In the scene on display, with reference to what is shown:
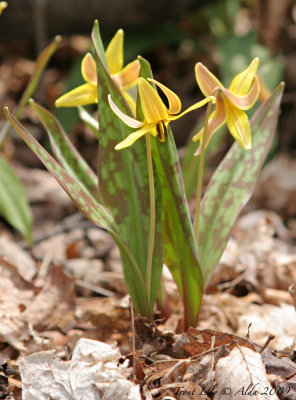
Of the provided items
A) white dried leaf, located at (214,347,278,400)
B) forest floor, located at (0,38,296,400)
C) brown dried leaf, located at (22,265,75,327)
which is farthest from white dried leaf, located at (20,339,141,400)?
brown dried leaf, located at (22,265,75,327)

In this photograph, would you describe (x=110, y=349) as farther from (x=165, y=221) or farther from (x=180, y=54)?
(x=180, y=54)

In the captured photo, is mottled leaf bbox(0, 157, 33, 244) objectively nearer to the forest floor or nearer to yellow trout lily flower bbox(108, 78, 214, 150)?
the forest floor

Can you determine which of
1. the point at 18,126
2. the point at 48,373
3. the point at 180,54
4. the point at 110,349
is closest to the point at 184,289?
the point at 110,349

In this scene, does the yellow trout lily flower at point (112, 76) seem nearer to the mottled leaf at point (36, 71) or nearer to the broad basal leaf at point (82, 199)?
the broad basal leaf at point (82, 199)

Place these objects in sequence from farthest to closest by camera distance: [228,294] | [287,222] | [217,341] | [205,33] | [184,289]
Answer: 1. [205,33]
2. [287,222]
3. [228,294]
4. [184,289]
5. [217,341]

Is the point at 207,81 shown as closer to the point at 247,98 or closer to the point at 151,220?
the point at 247,98

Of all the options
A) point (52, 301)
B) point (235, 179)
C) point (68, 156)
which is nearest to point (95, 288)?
point (52, 301)

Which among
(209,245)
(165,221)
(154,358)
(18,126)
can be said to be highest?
(18,126)
